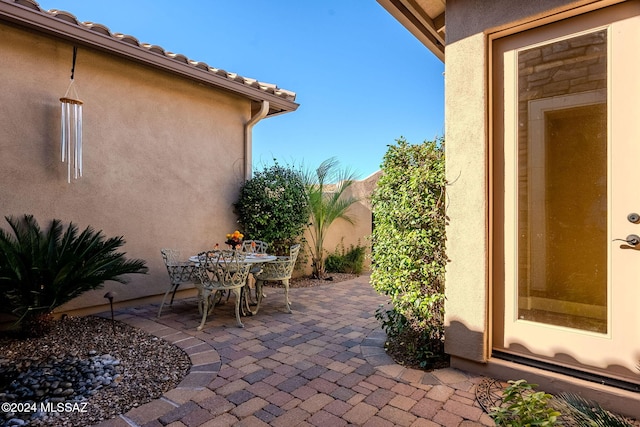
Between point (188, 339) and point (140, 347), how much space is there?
0.50m

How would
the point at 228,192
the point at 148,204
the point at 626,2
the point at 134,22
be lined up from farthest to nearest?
the point at 134,22 < the point at 228,192 < the point at 148,204 < the point at 626,2

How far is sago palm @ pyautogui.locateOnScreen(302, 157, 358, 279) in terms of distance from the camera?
8297mm

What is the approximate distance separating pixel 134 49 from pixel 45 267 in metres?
3.26

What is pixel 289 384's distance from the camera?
10.0ft

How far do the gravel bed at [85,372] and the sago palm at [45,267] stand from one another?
40cm

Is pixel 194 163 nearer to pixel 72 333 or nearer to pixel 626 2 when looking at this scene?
pixel 72 333

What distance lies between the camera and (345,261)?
30.6 feet

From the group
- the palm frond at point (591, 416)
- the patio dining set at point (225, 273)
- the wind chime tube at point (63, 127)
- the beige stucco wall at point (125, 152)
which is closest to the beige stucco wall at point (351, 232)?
the beige stucco wall at point (125, 152)

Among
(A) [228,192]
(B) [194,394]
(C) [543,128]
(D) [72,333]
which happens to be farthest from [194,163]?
(C) [543,128]

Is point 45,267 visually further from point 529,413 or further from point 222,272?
point 529,413

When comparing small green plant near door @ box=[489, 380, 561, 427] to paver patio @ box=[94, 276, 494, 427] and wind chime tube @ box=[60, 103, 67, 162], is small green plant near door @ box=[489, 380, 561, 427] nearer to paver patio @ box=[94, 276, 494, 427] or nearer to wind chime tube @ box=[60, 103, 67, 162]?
paver patio @ box=[94, 276, 494, 427]

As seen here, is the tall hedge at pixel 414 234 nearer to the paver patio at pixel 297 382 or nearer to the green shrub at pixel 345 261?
the paver patio at pixel 297 382

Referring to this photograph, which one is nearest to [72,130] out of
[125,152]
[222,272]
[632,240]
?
[125,152]

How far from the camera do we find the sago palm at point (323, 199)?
830 centimetres
